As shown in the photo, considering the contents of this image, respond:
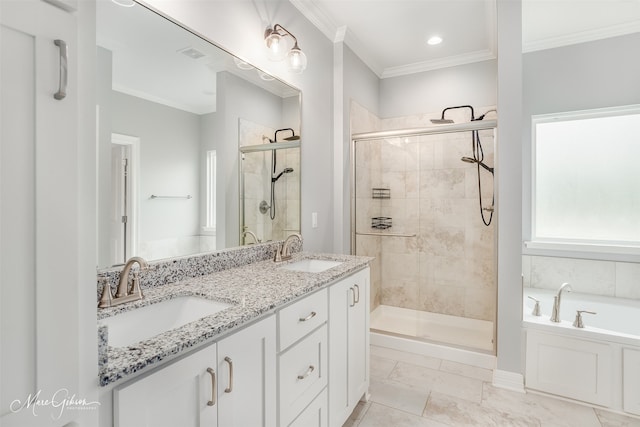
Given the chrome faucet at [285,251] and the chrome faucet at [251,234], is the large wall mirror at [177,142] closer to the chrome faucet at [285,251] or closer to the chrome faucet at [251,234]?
the chrome faucet at [251,234]

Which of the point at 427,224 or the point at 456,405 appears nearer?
the point at 456,405

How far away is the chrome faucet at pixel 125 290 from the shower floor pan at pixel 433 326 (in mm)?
2288

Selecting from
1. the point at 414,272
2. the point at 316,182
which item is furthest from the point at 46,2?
the point at 414,272

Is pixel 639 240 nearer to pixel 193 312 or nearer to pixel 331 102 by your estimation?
pixel 331 102

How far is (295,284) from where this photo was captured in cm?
138

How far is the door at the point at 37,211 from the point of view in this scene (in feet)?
1.62

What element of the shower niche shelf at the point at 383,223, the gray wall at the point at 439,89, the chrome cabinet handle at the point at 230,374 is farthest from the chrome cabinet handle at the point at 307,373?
the gray wall at the point at 439,89

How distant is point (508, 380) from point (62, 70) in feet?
9.01

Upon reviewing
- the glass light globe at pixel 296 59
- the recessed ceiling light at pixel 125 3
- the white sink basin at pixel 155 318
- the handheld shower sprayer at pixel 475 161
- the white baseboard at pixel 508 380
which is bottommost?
the white baseboard at pixel 508 380

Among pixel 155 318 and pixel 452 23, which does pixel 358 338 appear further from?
pixel 452 23

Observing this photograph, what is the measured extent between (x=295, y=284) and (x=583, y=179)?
9.65ft

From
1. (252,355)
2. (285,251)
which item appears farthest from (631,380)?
(252,355)

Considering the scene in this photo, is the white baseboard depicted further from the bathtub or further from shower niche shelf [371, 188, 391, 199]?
shower niche shelf [371, 188, 391, 199]

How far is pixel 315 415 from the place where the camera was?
1.44 meters
